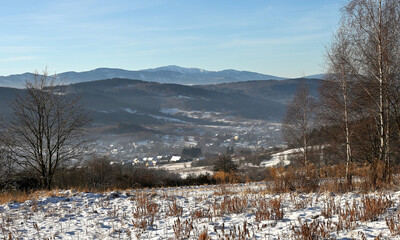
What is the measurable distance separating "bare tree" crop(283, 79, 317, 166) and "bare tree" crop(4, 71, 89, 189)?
55.6 ft

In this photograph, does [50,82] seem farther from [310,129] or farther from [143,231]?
[310,129]

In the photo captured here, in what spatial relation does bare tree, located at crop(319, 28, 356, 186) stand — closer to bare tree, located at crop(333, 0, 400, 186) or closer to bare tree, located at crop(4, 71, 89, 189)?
bare tree, located at crop(333, 0, 400, 186)

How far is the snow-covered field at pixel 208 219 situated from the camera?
5707mm

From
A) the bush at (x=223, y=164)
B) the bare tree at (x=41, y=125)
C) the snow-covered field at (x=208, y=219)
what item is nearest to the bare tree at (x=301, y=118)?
the bush at (x=223, y=164)

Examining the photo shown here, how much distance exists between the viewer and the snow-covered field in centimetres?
571

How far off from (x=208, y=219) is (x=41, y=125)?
1654 cm

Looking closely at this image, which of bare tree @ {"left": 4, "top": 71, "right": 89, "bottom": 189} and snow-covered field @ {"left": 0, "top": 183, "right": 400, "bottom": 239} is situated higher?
bare tree @ {"left": 4, "top": 71, "right": 89, "bottom": 189}

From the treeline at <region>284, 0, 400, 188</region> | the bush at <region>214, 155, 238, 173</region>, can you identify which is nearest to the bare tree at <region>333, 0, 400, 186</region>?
the treeline at <region>284, 0, 400, 188</region>

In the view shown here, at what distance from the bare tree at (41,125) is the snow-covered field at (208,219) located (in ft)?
36.3

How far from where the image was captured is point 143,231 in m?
6.49

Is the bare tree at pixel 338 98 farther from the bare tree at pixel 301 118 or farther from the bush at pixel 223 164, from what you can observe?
the bush at pixel 223 164

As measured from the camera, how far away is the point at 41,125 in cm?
1992

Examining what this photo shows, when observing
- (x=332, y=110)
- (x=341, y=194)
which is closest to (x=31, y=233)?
(x=341, y=194)

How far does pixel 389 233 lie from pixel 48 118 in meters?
19.4
